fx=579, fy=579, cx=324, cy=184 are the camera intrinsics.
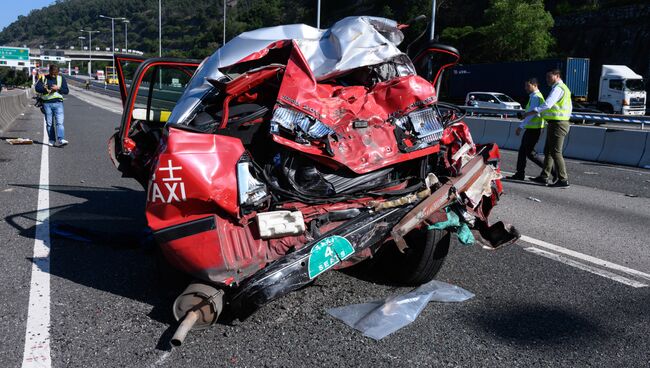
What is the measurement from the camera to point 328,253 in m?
3.39

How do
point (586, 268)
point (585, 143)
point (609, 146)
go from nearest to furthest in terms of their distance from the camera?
point (586, 268)
point (609, 146)
point (585, 143)

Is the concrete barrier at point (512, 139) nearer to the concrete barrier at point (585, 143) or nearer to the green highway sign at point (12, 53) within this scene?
the concrete barrier at point (585, 143)

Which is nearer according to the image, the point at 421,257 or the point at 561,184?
the point at 421,257

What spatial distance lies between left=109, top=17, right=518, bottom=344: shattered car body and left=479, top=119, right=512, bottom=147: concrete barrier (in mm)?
14030

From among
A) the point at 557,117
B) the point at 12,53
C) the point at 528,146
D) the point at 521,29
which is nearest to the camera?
the point at 557,117

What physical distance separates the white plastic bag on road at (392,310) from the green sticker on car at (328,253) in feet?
1.43

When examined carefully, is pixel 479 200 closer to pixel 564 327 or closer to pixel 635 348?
pixel 564 327

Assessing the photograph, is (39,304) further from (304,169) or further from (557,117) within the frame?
(557,117)

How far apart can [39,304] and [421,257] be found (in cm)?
260

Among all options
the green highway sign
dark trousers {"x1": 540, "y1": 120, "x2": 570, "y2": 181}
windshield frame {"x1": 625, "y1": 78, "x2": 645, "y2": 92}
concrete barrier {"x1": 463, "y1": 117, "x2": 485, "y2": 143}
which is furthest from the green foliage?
the green highway sign

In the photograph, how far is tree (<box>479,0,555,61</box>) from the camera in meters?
42.0

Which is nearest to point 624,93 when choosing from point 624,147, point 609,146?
point 609,146

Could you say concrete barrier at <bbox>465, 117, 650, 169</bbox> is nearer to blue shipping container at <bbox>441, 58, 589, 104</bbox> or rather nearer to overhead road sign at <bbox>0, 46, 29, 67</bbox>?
blue shipping container at <bbox>441, 58, 589, 104</bbox>

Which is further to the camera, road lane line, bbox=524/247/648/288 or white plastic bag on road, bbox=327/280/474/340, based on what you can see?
road lane line, bbox=524/247/648/288
